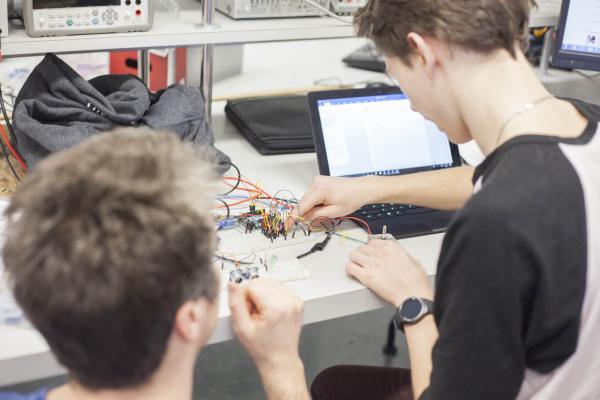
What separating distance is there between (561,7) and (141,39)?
1087 mm

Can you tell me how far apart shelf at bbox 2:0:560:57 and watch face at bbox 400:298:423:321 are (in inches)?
31.6

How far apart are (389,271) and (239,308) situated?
0.31 m

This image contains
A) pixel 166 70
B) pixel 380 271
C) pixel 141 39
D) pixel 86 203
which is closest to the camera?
pixel 86 203

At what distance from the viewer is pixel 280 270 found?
139cm

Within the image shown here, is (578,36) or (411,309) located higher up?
(578,36)

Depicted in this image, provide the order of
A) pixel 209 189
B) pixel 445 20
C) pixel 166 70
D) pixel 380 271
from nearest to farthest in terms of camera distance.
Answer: pixel 209 189 → pixel 445 20 → pixel 380 271 → pixel 166 70

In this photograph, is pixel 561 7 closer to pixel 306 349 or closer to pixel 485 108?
pixel 485 108

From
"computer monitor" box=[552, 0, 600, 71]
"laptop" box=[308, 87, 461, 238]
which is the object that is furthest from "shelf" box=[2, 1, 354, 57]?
"computer monitor" box=[552, 0, 600, 71]

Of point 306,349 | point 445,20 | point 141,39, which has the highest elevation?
point 445,20

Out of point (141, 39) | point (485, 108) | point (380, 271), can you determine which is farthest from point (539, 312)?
point (141, 39)

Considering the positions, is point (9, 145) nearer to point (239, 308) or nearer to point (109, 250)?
point (239, 308)

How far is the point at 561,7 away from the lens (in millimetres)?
2018

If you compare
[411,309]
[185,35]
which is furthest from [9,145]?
[411,309]

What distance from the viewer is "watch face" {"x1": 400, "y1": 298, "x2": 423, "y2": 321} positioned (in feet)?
4.18
